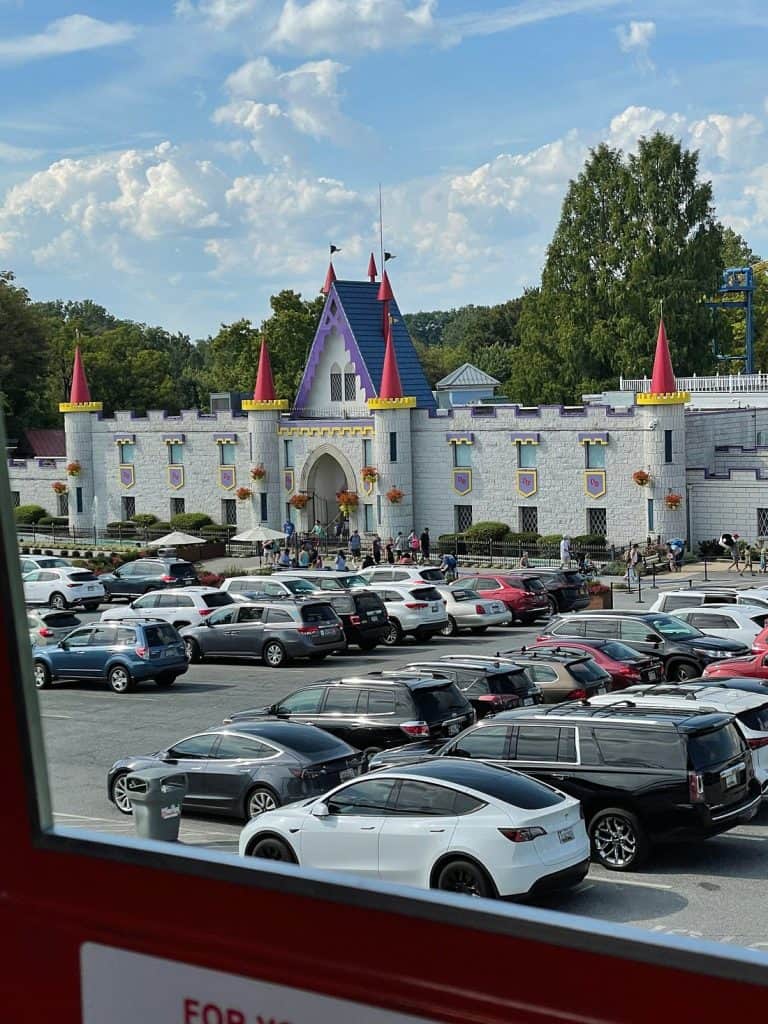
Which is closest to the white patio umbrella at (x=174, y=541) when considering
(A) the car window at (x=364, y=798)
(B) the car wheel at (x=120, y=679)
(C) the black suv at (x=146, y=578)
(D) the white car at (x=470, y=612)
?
(C) the black suv at (x=146, y=578)

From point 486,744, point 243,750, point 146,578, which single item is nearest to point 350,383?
point 146,578

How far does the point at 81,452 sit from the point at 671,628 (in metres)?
40.3

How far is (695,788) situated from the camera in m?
12.9

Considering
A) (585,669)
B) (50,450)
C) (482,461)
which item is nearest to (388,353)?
(482,461)

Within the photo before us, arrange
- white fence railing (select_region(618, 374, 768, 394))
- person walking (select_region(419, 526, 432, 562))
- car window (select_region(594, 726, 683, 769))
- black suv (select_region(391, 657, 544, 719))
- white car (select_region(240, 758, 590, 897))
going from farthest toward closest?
white fence railing (select_region(618, 374, 768, 394)) → person walking (select_region(419, 526, 432, 562)) → black suv (select_region(391, 657, 544, 719)) → car window (select_region(594, 726, 683, 769)) → white car (select_region(240, 758, 590, 897))

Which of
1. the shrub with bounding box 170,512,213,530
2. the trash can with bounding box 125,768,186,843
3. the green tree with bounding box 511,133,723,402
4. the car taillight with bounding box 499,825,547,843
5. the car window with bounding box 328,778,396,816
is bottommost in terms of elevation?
the car taillight with bounding box 499,825,547,843

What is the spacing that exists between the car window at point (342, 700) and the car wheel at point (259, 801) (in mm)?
3457

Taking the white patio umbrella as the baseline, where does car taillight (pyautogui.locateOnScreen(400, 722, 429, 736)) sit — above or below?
below

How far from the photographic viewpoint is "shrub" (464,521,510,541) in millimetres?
50500

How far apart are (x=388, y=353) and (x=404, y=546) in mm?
7353

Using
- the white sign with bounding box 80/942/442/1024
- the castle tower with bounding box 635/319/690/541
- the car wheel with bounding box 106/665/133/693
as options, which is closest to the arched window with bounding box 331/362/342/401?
the castle tower with bounding box 635/319/690/541

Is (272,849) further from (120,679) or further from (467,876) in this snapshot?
(120,679)

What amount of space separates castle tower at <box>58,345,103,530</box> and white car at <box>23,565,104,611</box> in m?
22.5

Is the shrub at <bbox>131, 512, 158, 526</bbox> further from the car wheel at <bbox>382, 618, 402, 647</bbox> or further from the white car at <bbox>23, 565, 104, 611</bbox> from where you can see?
the car wheel at <bbox>382, 618, 402, 647</bbox>
